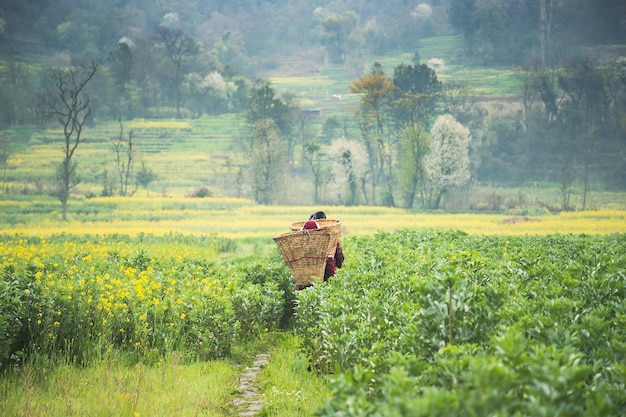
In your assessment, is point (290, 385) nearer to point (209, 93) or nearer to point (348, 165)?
point (348, 165)

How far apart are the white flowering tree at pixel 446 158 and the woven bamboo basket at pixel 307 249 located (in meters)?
33.0

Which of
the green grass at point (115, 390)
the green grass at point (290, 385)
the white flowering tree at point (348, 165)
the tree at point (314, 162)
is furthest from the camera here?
the tree at point (314, 162)

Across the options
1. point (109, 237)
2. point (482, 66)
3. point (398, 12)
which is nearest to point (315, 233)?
point (109, 237)

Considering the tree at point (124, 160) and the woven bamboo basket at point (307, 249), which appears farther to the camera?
the tree at point (124, 160)

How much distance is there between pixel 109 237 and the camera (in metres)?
27.1

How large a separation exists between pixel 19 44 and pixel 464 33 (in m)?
35.8

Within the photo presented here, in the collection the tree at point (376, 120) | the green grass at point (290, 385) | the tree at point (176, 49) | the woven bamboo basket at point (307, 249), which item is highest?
the tree at point (176, 49)

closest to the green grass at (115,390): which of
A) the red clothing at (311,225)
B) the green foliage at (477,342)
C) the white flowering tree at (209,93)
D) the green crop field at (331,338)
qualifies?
the green crop field at (331,338)

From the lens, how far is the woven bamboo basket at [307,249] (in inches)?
403

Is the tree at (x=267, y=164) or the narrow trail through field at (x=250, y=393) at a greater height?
the tree at (x=267, y=164)

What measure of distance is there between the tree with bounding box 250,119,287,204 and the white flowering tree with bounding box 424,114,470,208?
10.1 metres

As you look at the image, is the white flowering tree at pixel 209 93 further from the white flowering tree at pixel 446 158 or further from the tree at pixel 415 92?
the white flowering tree at pixel 446 158

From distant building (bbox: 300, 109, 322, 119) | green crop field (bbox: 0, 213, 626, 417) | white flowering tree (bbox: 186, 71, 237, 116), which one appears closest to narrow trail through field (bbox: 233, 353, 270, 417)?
green crop field (bbox: 0, 213, 626, 417)

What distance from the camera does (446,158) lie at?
4403cm
